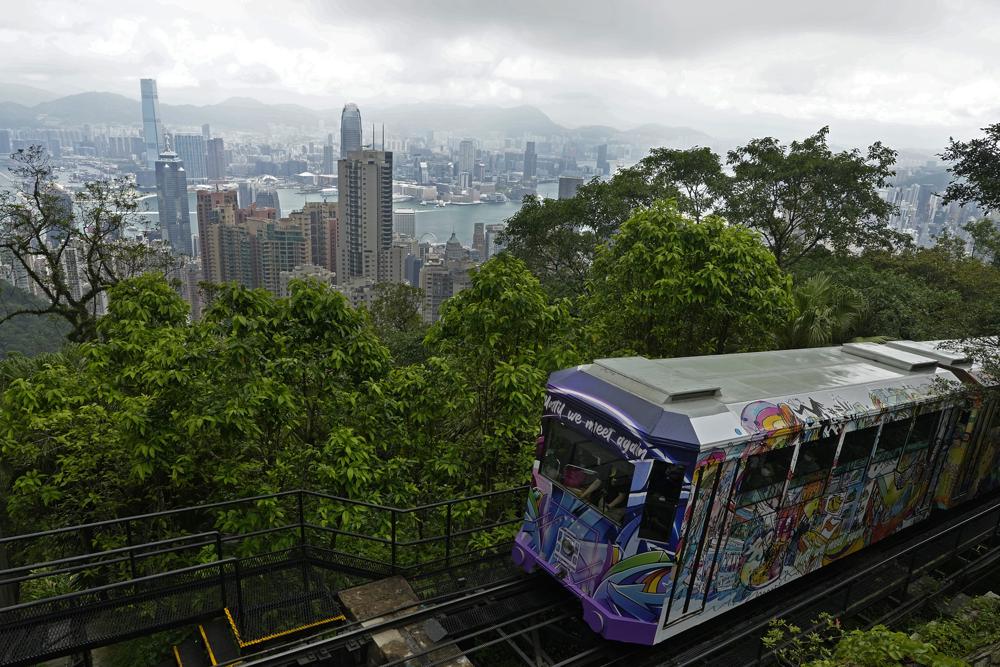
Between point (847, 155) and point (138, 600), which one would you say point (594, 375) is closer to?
point (138, 600)

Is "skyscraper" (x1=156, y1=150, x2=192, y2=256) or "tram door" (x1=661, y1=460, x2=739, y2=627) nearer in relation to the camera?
"tram door" (x1=661, y1=460, x2=739, y2=627)

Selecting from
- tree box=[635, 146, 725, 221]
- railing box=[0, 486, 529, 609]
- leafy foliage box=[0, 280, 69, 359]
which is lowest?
leafy foliage box=[0, 280, 69, 359]

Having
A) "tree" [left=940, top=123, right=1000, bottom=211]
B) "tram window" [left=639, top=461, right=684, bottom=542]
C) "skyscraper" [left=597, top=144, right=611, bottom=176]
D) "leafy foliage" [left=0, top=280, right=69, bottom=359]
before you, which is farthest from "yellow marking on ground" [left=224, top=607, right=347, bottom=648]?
"skyscraper" [left=597, top=144, right=611, bottom=176]

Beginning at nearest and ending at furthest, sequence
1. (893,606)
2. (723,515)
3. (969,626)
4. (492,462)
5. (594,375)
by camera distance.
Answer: (969,626)
(723,515)
(594,375)
(893,606)
(492,462)

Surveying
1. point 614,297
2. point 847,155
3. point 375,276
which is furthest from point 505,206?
point 614,297

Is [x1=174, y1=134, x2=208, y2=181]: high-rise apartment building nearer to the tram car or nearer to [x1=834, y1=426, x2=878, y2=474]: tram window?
the tram car

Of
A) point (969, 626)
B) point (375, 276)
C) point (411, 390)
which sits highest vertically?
point (411, 390)
